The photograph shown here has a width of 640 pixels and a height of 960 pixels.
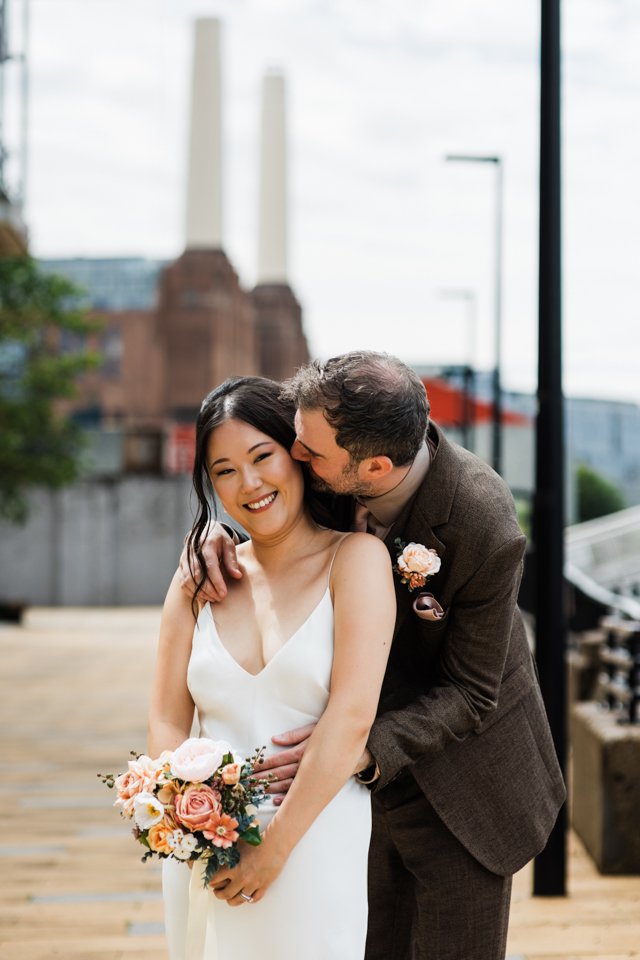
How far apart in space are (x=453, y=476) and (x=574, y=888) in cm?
360

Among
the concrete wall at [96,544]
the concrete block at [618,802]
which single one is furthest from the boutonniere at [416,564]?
the concrete wall at [96,544]

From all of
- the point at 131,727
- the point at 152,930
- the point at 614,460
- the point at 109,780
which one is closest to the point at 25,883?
the point at 152,930

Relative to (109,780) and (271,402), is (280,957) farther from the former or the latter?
(271,402)

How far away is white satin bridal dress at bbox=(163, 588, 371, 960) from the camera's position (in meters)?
2.80

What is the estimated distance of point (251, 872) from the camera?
8.98ft

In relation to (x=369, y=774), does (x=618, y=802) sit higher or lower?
lower

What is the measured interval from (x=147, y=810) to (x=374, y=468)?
0.91m

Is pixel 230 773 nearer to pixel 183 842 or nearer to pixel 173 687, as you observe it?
pixel 183 842

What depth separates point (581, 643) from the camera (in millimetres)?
10219

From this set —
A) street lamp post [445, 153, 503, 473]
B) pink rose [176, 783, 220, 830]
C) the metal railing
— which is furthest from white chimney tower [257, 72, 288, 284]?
pink rose [176, 783, 220, 830]

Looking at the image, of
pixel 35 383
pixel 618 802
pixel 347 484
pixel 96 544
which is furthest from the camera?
Result: pixel 96 544

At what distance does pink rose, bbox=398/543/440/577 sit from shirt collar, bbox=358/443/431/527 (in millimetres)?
175

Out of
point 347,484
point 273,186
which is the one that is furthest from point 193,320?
point 347,484

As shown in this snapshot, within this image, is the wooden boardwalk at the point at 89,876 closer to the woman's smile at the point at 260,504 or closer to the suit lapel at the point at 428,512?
the suit lapel at the point at 428,512
